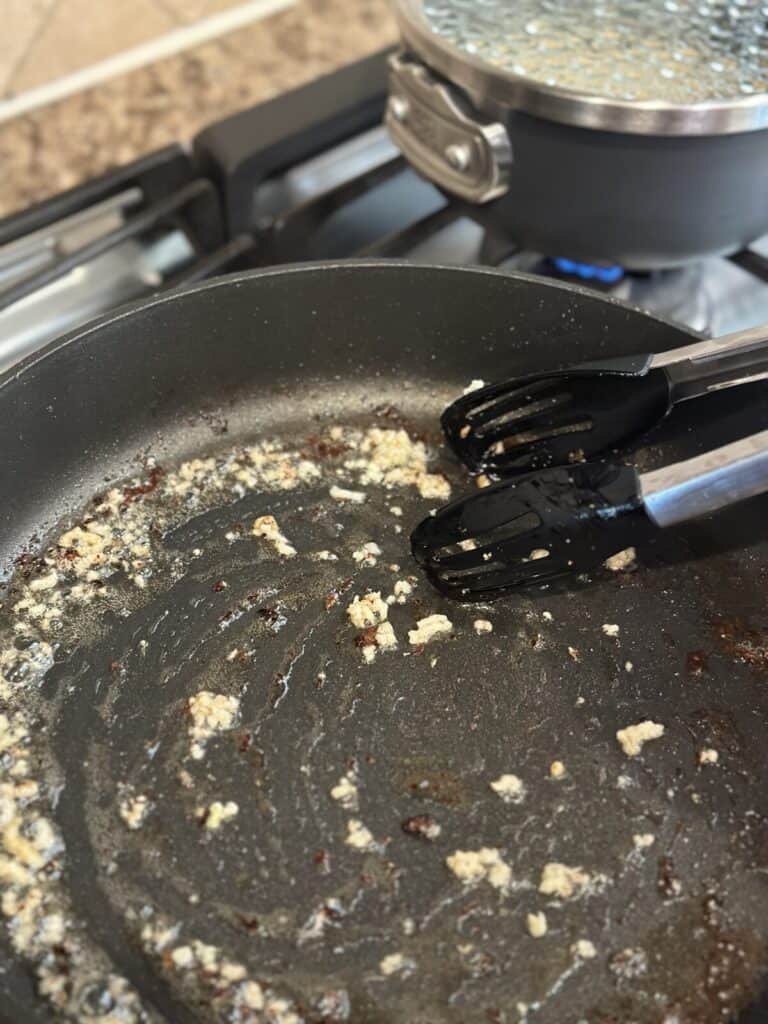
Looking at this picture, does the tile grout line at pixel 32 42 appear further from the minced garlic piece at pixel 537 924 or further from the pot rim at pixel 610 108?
the minced garlic piece at pixel 537 924

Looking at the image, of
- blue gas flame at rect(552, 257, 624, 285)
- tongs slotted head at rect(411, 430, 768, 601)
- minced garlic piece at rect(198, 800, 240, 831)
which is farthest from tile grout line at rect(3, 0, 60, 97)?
minced garlic piece at rect(198, 800, 240, 831)

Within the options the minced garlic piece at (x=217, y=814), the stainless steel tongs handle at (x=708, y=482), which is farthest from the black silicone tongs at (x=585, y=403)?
the minced garlic piece at (x=217, y=814)

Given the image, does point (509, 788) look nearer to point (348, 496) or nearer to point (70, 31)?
point (348, 496)

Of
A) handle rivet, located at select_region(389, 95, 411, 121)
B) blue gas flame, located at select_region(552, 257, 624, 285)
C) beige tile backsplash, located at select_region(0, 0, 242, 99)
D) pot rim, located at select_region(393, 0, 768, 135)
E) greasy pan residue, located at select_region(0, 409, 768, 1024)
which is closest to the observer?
greasy pan residue, located at select_region(0, 409, 768, 1024)

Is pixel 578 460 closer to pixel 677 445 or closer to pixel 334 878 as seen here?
pixel 677 445

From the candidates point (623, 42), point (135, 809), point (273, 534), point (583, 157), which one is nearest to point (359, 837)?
point (135, 809)

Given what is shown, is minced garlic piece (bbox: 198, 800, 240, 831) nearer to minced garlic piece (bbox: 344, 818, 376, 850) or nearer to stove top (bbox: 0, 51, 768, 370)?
minced garlic piece (bbox: 344, 818, 376, 850)

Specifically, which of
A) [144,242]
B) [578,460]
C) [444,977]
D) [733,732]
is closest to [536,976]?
[444,977]
